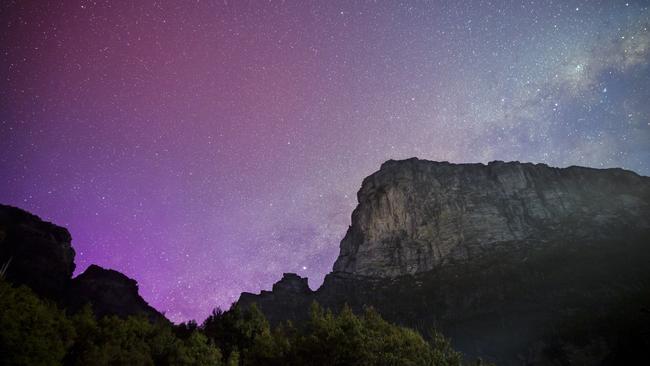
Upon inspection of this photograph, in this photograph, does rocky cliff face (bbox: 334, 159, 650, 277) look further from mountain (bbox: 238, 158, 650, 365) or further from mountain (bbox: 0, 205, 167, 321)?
mountain (bbox: 0, 205, 167, 321)

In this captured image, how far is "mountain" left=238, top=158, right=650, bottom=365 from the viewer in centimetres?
9088

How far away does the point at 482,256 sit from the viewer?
120312 mm

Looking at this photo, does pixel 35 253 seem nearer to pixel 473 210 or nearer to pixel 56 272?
pixel 56 272

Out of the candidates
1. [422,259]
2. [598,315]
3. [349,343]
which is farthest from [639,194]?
[349,343]

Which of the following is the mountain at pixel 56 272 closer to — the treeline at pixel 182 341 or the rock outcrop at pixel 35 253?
the rock outcrop at pixel 35 253

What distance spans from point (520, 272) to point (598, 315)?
24.8 m

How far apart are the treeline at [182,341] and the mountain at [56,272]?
108ft

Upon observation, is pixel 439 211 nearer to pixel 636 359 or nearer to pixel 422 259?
pixel 422 259

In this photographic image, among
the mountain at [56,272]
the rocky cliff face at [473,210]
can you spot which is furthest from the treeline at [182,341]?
the rocky cliff face at [473,210]

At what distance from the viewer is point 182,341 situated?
33469 mm

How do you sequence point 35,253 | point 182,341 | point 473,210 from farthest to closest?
1. point 473,210
2. point 35,253
3. point 182,341

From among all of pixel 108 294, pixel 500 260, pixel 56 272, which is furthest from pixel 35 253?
pixel 500 260

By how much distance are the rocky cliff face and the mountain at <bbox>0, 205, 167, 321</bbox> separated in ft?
261

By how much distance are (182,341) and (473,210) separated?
12010cm
